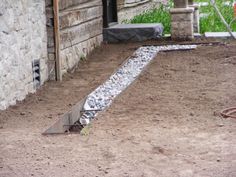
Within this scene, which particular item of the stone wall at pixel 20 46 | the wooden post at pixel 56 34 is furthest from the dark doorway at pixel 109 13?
the stone wall at pixel 20 46

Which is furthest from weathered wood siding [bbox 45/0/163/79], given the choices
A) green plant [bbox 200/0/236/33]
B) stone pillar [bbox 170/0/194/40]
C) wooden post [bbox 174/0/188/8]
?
green plant [bbox 200/0/236/33]

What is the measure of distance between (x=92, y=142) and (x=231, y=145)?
1.21 metres

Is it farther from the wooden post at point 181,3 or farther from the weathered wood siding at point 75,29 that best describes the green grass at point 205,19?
the weathered wood siding at point 75,29

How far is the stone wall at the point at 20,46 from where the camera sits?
7293 millimetres

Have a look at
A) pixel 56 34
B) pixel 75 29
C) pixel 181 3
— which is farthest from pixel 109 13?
pixel 56 34

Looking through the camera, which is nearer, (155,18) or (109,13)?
(109,13)

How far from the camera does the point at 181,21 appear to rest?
42.1 ft

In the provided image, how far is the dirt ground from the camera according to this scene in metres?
5.08

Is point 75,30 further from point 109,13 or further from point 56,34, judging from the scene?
point 109,13

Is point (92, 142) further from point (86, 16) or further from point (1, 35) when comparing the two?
point (86, 16)

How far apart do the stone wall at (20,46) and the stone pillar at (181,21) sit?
4.47 metres

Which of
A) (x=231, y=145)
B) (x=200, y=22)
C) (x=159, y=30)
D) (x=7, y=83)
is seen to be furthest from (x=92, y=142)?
(x=200, y=22)

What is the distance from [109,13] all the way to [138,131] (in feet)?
25.9

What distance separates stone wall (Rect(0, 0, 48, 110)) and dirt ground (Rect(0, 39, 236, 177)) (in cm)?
18
